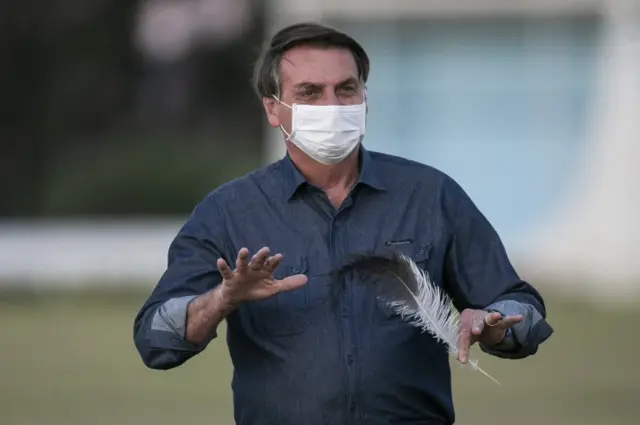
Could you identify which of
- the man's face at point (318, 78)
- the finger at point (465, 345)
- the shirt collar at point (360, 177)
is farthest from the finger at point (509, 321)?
the man's face at point (318, 78)

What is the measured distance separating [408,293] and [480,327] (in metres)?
0.33

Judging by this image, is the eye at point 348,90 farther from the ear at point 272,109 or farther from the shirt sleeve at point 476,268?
the shirt sleeve at point 476,268

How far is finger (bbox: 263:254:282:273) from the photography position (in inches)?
181

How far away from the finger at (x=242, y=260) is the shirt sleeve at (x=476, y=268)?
0.91m

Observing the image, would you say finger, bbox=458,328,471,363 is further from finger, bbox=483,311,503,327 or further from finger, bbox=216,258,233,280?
finger, bbox=216,258,233,280

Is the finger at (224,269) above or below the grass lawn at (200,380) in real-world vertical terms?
above

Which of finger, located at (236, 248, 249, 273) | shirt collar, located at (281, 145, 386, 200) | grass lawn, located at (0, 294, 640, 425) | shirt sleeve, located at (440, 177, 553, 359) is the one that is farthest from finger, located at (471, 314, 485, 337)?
grass lawn, located at (0, 294, 640, 425)

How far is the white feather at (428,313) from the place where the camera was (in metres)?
5.03

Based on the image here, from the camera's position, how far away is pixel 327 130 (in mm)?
5395

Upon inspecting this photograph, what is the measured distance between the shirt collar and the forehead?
30cm

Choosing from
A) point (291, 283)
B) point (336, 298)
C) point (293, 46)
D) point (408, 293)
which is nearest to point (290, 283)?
point (291, 283)

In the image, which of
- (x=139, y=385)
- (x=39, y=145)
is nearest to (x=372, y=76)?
(x=39, y=145)

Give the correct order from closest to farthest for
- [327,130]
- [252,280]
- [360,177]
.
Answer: [252,280]
[360,177]
[327,130]

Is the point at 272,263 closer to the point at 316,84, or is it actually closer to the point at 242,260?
the point at 242,260
